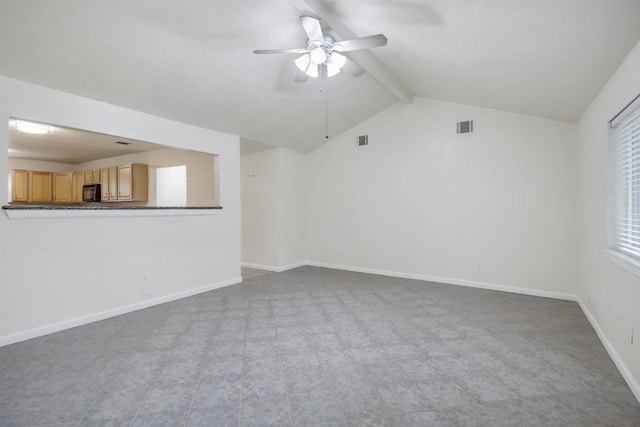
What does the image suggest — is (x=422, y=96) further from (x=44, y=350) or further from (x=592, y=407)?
(x=44, y=350)

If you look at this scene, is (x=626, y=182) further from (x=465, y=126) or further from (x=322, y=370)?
(x=322, y=370)

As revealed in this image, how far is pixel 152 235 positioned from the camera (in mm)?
3674

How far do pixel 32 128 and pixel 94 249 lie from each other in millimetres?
2261

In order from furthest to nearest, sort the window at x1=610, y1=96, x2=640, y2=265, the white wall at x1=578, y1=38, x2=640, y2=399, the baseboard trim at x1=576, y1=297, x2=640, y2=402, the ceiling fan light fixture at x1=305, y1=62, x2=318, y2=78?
the ceiling fan light fixture at x1=305, y1=62, x2=318, y2=78
the window at x1=610, y1=96, x2=640, y2=265
the white wall at x1=578, y1=38, x2=640, y2=399
the baseboard trim at x1=576, y1=297, x2=640, y2=402

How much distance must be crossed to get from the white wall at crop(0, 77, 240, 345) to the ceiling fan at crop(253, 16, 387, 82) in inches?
76.2

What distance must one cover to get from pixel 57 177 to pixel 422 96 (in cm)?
776

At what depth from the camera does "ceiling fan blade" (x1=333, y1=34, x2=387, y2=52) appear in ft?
7.24

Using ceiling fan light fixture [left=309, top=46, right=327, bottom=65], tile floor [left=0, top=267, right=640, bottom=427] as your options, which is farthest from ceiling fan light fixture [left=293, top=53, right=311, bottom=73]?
tile floor [left=0, top=267, right=640, bottom=427]

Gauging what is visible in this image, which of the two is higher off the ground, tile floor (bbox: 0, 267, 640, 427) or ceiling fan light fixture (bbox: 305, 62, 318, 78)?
ceiling fan light fixture (bbox: 305, 62, 318, 78)

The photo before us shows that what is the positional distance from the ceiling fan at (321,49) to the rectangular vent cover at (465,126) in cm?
230

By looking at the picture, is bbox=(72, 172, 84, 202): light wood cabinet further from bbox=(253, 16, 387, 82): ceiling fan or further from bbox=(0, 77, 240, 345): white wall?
bbox=(253, 16, 387, 82): ceiling fan

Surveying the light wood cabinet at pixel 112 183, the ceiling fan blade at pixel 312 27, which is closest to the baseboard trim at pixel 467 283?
the ceiling fan blade at pixel 312 27

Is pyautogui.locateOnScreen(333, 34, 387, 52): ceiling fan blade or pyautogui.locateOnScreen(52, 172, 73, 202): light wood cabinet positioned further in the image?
pyautogui.locateOnScreen(52, 172, 73, 202): light wood cabinet

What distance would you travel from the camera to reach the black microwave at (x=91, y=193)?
6.08 m
